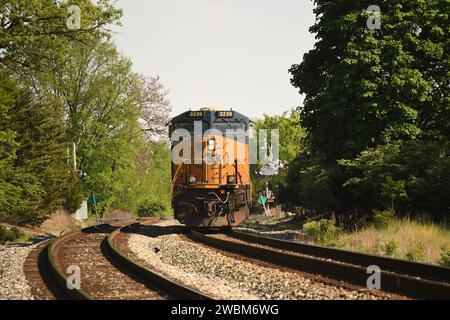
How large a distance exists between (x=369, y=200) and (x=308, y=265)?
28.5 ft

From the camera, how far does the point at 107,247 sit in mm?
17172

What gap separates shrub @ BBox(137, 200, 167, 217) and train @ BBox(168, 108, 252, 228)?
46.8 metres

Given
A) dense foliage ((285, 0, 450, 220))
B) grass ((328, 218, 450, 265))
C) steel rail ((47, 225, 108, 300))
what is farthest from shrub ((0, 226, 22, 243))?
dense foliage ((285, 0, 450, 220))

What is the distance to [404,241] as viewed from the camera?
15.7 metres

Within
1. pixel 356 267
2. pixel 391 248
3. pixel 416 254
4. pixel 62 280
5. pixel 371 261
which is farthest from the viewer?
pixel 391 248

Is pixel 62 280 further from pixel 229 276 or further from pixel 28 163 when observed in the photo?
pixel 28 163

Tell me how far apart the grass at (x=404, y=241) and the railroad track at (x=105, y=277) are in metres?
6.31

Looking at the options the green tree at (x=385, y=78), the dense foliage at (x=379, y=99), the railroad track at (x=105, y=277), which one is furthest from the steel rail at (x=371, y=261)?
the green tree at (x=385, y=78)

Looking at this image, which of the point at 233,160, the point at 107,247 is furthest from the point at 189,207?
the point at 107,247

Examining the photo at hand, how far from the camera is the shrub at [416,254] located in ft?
45.6

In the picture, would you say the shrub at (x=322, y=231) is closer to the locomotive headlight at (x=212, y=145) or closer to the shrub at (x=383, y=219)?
the shrub at (x=383, y=219)

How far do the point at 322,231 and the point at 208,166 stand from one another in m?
4.63

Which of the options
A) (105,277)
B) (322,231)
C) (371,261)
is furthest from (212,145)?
(105,277)
